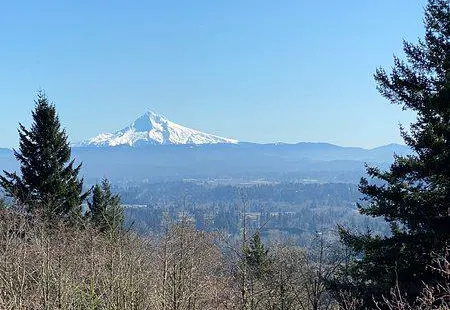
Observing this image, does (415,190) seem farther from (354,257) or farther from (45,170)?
(45,170)

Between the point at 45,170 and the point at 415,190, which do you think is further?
the point at 45,170

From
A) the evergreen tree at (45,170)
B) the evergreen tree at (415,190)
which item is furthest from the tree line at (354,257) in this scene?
the evergreen tree at (45,170)

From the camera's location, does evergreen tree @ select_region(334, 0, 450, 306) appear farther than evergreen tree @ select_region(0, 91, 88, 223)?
No

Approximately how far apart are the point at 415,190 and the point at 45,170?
18.3m

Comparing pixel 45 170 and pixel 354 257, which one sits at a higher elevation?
pixel 45 170

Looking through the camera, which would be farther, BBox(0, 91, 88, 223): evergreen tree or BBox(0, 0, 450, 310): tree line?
BBox(0, 91, 88, 223): evergreen tree

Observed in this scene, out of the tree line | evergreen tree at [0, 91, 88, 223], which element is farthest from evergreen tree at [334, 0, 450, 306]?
evergreen tree at [0, 91, 88, 223]

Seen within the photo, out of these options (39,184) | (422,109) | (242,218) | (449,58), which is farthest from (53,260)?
(449,58)

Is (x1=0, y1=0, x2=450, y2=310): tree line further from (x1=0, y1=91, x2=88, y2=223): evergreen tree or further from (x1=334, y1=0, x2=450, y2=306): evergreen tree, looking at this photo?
(x1=0, y1=91, x2=88, y2=223): evergreen tree

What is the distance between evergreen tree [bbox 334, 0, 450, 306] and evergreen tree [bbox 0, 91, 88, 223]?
15725 mm

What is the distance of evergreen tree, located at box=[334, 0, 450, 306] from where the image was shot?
12.7 m

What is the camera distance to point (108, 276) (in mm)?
16406

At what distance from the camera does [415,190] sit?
13531 millimetres

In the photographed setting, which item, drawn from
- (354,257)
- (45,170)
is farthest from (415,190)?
(45,170)
